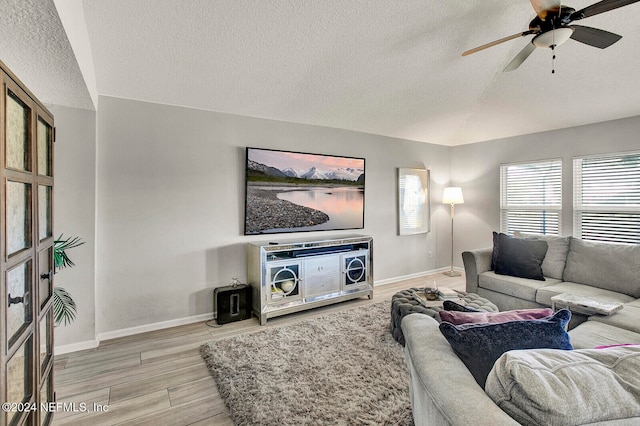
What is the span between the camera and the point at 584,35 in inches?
82.5

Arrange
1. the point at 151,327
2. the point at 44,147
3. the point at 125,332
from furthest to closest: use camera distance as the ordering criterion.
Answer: the point at 151,327 < the point at 125,332 < the point at 44,147

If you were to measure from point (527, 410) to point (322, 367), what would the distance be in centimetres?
183

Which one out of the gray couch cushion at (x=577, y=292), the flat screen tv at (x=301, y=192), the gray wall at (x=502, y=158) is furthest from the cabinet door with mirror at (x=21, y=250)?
the gray wall at (x=502, y=158)

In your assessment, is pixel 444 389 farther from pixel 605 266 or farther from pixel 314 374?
pixel 605 266

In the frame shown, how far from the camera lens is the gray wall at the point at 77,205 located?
2742 millimetres

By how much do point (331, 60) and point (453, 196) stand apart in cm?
351

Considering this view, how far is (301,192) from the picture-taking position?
4.06 metres

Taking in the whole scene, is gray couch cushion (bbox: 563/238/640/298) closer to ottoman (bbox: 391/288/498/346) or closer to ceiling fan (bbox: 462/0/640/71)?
ottoman (bbox: 391/288/498/346)

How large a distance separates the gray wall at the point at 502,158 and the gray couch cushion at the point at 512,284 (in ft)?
5.94

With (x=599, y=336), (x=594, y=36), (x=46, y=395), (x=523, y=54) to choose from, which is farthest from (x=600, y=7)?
(x=46, y=395)

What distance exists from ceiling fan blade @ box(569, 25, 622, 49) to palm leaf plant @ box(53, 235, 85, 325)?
4155 mm

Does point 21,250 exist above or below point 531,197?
below

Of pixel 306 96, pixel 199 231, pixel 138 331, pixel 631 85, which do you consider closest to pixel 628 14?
pixel 631 85

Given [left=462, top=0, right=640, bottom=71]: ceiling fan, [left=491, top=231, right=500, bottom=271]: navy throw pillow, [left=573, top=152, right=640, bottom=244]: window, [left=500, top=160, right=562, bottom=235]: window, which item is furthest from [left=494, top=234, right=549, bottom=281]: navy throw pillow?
[left=462, top=0, right=640, bottom=71]: ceiling fan
